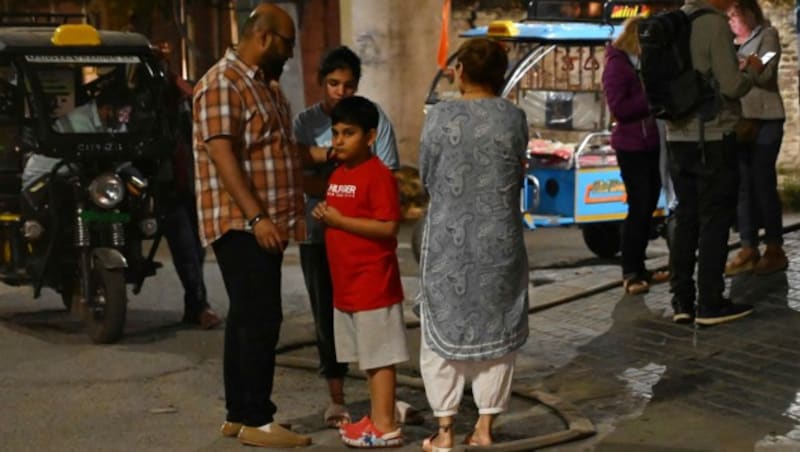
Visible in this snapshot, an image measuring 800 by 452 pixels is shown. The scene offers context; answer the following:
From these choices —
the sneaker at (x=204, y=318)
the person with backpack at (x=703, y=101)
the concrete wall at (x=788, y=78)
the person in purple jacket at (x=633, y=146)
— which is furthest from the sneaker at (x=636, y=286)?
the concrete wall at (x=788, y=78)

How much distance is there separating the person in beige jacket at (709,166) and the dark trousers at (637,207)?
107 centimetres

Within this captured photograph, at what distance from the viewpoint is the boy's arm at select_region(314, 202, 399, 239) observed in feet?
22.4

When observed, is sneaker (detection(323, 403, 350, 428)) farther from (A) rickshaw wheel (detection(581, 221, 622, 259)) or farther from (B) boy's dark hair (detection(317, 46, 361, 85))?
(A) rickshaw wheel (detection(581, 221, 622, 259))

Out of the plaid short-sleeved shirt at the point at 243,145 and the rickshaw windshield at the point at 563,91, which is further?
the rickshaw windshield at the point at 563,91

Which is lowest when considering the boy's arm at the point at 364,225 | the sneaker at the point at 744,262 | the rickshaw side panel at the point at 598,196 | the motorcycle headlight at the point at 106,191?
the sneaker at the point at 744,262

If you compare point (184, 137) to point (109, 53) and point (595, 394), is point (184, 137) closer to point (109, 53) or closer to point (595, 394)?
point (109, 53)

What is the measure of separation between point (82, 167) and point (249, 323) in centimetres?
321

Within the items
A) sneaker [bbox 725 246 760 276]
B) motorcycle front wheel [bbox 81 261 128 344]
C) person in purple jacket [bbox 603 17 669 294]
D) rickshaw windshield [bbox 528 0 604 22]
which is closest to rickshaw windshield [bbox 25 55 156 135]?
motorcycle front wheel [bbox 81 261 128 344]

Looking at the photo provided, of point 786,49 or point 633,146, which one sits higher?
point 786,49

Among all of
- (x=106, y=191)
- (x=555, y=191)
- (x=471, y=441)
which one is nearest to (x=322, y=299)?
(x=471, y=441)

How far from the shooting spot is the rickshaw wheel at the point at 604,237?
491 inches

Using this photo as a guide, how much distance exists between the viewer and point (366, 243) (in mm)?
6895

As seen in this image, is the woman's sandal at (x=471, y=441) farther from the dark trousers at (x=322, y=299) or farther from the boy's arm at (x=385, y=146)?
the boy's arm at (x=385, y=146)

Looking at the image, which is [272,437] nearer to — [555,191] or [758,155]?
[758,155]
